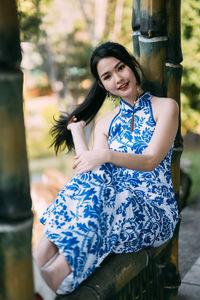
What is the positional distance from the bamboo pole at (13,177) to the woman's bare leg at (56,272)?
365 mm

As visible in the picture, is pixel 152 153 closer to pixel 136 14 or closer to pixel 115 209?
pixel 115 209

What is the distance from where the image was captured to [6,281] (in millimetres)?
1029

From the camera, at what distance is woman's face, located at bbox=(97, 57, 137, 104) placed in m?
1.95

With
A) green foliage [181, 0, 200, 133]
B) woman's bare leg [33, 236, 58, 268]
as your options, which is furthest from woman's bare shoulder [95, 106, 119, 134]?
green foliage [181, 0, 200, 133]

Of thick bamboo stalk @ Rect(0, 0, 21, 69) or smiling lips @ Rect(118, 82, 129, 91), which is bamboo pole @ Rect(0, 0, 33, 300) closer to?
thick bamboo stalk @ Rect(0, 0, 21, 69)

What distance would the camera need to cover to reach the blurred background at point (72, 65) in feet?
18.3

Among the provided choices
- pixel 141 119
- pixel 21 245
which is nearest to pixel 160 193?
pixel 141 119

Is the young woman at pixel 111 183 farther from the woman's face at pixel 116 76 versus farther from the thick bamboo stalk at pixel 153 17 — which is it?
the thick bamboo stalk at pixel 153 17

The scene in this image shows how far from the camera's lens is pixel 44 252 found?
1519 mm

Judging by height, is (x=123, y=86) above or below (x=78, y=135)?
above

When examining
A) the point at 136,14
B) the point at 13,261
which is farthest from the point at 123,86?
the point at 13,261

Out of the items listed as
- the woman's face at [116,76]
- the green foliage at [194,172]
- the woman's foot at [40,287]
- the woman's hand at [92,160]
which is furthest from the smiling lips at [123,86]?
the green foliage at [194,172]

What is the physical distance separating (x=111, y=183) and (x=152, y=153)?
0.27 m

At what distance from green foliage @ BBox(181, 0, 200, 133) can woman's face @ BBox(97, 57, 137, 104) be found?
3560 mm
